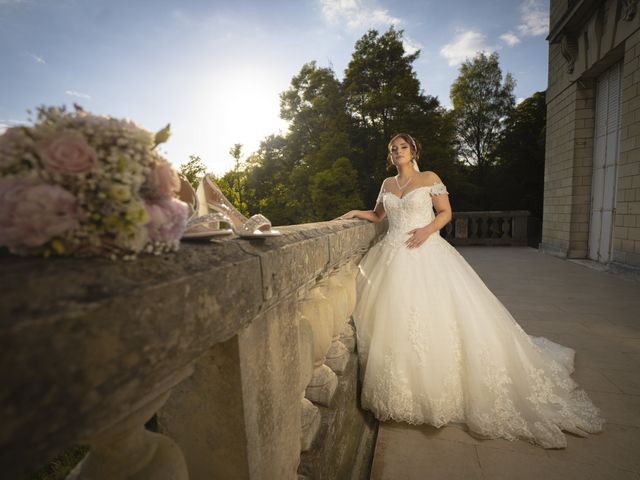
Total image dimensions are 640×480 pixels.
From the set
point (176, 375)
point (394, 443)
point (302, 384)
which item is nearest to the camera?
point (176, 375)

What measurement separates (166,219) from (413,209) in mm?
2656

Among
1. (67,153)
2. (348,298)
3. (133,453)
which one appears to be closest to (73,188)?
(67,153)

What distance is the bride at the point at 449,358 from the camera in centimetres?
213

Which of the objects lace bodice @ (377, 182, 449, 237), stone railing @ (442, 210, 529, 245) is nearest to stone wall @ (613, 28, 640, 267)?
stone railing @ (442, 210, 529, 245)

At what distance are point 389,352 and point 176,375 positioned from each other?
1.88 m

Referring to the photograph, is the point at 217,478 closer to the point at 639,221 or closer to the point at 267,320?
the point at 267,320

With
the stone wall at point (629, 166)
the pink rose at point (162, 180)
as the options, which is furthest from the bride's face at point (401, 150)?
the stone wall at point (629, 166)

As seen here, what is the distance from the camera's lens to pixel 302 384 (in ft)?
4.01

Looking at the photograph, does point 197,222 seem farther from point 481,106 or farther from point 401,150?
point 481,106

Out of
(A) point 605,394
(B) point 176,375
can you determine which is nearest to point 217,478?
(B) point 176,375

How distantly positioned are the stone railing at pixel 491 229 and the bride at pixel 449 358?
8.44 m

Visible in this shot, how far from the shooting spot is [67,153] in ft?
1.76

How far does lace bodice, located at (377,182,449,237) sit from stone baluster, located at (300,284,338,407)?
1654 millimetres

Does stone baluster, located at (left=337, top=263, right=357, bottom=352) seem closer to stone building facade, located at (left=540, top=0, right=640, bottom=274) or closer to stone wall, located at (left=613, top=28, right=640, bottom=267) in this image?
stone building facade, located at (left=540, top=0, right=640, bottom=274)
